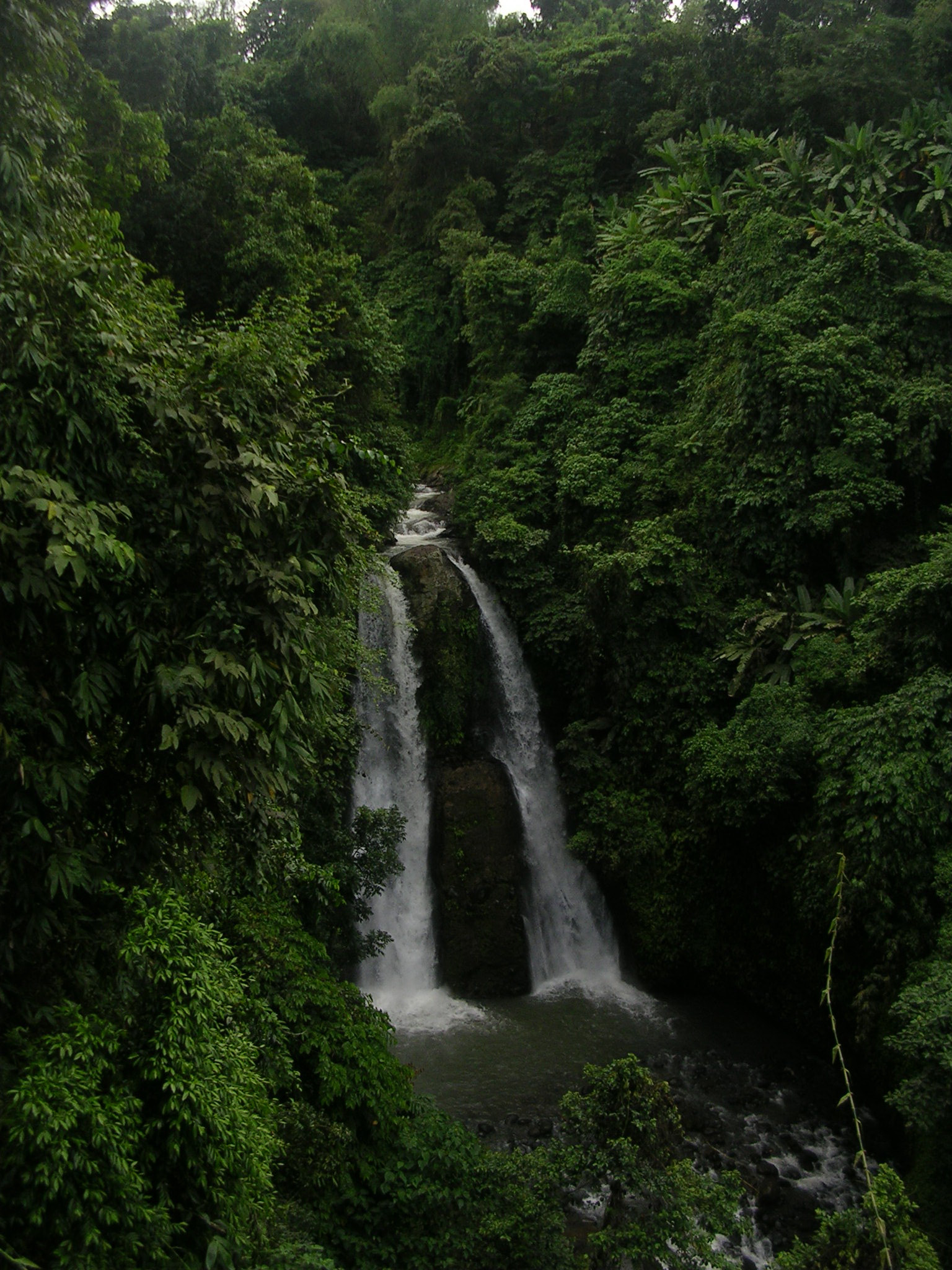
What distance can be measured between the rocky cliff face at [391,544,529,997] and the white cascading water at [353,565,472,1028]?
0.64 feet

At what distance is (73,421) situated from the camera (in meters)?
4.58

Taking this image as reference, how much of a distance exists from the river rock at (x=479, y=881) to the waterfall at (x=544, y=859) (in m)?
0.28

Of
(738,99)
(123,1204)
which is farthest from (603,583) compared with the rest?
(738,99)

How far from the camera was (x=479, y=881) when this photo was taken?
12.5m

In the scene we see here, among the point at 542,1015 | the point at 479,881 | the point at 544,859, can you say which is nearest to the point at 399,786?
the point at 479,881

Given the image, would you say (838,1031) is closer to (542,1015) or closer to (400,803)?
(542,1015)

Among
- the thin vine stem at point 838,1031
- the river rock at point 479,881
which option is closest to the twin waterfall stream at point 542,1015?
the river rock at point 479,881

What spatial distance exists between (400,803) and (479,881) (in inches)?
65.5

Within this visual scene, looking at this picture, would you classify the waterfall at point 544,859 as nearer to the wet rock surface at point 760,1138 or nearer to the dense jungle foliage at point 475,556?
the dense jungle foliage at point 475,556

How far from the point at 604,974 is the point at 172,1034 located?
916 cm

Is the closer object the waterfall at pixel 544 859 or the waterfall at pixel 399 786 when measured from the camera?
the waterfall at pixel 399 786

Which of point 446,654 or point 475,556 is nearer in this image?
point 446,654

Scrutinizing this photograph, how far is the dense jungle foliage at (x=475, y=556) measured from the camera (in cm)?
461

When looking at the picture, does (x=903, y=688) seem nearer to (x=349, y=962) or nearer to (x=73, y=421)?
(x=349, y=962)
